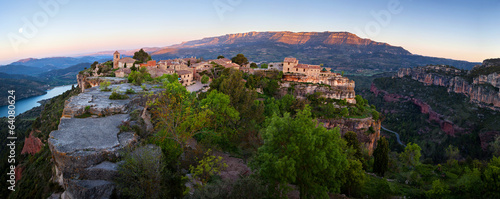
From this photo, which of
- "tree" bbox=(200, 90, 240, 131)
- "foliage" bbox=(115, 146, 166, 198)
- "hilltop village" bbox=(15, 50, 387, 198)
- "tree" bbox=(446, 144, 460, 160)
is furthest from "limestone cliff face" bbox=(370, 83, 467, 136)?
"foliage" bbox=(115, 146, 166, 198)

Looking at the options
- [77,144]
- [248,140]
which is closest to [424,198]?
[248,140]

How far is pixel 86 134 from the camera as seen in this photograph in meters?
12.8

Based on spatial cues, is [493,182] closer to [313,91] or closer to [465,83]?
[313,91]

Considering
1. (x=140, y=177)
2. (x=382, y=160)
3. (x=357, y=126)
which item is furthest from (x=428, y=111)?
(x=140, y=177)

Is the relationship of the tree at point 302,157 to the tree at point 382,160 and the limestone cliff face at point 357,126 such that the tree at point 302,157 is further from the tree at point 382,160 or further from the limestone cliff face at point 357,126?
the limestone cliff face at point 357,126

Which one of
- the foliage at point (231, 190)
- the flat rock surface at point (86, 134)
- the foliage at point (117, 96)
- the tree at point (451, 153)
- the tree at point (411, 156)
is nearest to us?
the foliage at point (231, 190)

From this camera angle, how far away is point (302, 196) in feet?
43.3

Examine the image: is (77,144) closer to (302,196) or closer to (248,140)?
(302,196)

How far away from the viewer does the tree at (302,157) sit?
12.0 m

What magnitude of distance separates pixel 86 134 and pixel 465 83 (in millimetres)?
119505

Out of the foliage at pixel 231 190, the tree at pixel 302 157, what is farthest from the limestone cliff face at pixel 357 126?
the foliage at pixel 231 190

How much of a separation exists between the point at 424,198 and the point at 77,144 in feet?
77.9

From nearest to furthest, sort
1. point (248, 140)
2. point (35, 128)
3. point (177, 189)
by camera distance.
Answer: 1. point (177, 189)
2. point (248, 140)
3. point (35, 128)

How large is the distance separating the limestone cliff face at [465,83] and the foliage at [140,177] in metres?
106
